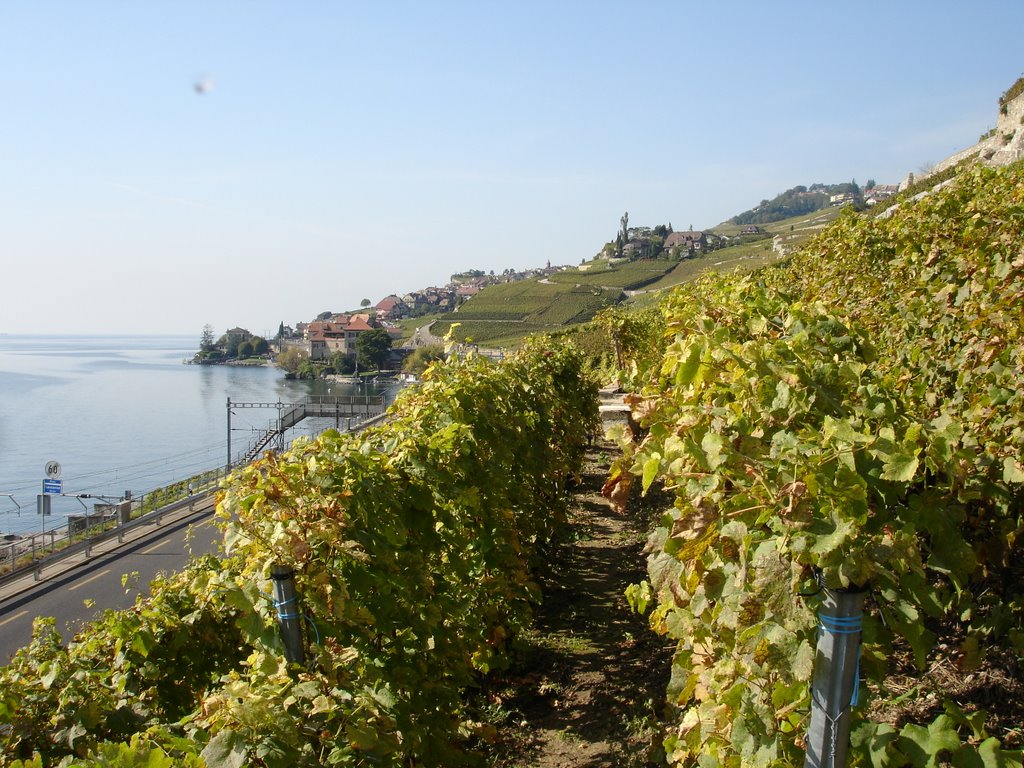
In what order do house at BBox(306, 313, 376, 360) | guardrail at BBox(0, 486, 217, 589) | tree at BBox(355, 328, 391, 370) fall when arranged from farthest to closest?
house at BBox(306, 313, 376, 360) < tree at BBox(355, 328, 391, 370) < guardrail at BBox(0, 486, 217, 589)

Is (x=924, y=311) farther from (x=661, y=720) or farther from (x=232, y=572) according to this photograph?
(x=232, y=572)

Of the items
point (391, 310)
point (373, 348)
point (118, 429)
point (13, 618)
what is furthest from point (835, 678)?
point (391, 310)

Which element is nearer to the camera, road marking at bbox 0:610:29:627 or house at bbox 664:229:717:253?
road marking at bbox 0:610:29:627

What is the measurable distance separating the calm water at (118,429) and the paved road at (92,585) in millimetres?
14861

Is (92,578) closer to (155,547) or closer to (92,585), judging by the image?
(92,585)

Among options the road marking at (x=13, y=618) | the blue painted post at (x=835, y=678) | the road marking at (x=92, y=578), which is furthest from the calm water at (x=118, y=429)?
the blue painted post at (x=835, y=678)

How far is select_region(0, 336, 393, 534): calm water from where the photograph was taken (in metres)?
48.6

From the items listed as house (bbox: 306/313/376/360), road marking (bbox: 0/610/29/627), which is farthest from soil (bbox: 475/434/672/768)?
house (bbox: 306/313/376/360)

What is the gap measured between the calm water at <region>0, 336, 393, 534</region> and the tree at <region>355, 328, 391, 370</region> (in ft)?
17.1

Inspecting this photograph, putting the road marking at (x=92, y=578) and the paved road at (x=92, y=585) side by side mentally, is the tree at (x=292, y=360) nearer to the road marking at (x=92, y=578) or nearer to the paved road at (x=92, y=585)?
the paved road at (x=92, y=585)

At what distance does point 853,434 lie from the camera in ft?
6.53

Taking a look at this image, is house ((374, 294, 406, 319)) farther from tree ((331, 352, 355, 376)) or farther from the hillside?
the hillside

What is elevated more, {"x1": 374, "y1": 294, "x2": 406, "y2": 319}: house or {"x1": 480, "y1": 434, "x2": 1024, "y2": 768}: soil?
{"x1": 374, "y1": 294, "x2": 406, "y2": 319}: house

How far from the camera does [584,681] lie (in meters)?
5.89
